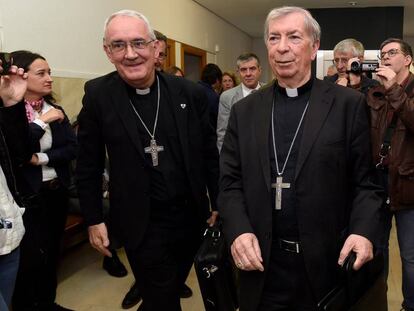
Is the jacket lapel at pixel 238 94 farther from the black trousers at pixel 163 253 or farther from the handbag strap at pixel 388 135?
the black trousers at pixel 163 253

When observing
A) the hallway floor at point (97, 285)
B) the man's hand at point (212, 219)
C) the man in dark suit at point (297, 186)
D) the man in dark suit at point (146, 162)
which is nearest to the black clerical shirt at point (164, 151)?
the man in dark suit at point (146, 162)

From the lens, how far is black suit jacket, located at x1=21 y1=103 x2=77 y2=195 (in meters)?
2.43

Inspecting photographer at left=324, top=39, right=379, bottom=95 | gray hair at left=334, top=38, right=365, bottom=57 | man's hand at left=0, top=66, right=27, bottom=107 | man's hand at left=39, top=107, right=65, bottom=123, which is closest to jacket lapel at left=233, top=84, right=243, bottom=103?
photographer at left=324, top=39, right=379, bottom=95

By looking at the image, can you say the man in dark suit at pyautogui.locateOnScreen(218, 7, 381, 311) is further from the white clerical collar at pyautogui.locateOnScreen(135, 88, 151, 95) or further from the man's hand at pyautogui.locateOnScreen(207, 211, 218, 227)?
the white clerical collar at pyautogui.locateOnScreen(135, 88, 151, 95)

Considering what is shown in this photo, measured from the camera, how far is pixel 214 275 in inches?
63.2

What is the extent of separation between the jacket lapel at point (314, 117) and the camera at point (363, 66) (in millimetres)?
1188

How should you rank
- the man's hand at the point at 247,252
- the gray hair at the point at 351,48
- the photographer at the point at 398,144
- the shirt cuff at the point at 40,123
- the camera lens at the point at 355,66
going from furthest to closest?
the gray hair at the point at 351,48 → the camera lens at the point at 355,66 → the shirt cuff at the point at 40,123 → the photographer at the point at 398,144 → the man's hand at the point at 247,252

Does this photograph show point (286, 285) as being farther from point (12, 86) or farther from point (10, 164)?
point (12, 86)

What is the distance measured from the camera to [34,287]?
2709mm

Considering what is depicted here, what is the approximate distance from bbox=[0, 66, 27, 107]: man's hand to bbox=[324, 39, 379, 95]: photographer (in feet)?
6.41

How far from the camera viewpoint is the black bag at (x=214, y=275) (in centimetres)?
161

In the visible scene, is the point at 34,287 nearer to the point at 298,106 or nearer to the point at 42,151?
the point at 42,151

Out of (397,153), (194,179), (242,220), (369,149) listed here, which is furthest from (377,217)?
(397,153)

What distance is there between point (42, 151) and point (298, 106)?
167cm
